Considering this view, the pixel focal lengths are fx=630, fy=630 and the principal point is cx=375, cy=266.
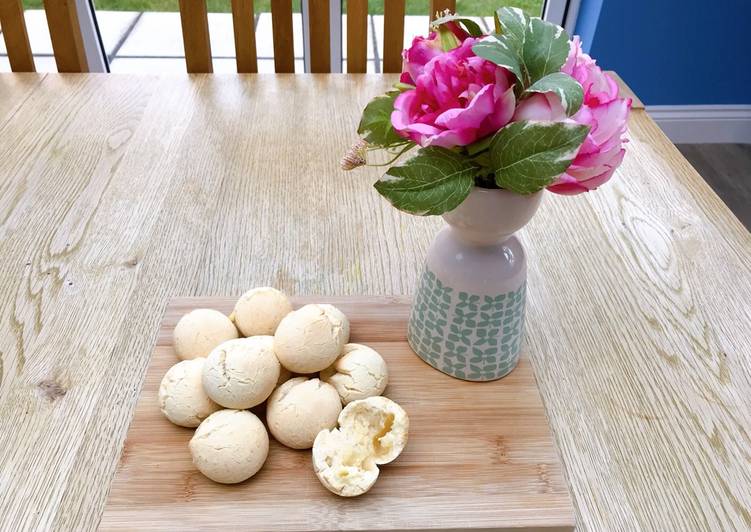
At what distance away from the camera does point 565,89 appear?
0.40 meters

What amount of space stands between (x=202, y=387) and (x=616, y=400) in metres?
0.39

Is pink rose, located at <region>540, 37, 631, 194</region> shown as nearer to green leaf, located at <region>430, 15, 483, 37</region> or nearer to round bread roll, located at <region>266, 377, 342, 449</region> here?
green leaf, located at <region>430, 15, 483, 37</region>

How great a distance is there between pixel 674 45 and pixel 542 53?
6.61 feet

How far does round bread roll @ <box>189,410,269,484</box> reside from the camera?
46cm

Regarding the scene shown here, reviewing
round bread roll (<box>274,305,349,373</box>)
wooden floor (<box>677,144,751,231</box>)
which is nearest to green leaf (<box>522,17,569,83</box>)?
round bread roll (<box>274,305,349,373</box>)

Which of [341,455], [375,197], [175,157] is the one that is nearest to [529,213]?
[341,455]

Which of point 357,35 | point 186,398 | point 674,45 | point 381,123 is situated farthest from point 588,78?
point 674,45

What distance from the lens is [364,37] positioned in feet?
4.05

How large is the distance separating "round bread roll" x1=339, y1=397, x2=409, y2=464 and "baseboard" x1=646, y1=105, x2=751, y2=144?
7.06ft

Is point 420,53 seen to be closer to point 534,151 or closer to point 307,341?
point 534,151

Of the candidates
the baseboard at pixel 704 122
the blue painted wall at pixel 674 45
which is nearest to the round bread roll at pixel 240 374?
the blue painted wall at pixel 674 45

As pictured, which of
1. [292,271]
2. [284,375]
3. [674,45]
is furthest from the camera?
[674,45]

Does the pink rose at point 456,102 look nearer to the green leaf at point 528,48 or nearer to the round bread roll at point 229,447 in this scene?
the green leaf at point 528,48

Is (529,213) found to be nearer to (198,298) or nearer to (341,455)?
(341,455)
